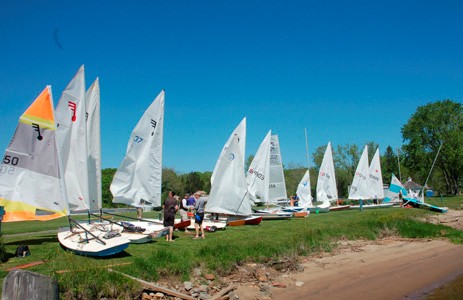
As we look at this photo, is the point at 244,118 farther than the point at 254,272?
Yes

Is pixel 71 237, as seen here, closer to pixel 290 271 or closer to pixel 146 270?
pixel 146 270

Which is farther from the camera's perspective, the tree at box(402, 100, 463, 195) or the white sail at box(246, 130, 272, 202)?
the tree at box(402, 100, 463, 195)

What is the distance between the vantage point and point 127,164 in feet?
51.8

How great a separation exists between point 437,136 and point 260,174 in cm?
3582

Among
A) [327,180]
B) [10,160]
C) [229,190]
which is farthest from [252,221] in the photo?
[327,180]

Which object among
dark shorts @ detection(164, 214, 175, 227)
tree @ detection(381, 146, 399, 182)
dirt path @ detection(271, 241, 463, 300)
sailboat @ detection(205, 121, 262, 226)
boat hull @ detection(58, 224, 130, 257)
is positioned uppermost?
tree @ detection(381, 146, 399, 182)

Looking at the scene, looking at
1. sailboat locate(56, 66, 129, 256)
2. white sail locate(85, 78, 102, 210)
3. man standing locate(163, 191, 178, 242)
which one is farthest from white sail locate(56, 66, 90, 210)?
man standing locate(163, 191, 178, 242)

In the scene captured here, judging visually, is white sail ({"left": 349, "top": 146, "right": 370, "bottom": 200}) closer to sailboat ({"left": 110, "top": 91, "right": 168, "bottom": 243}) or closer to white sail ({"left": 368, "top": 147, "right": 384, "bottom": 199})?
white sail ({"left": 368, "top": 147, "right": 384, "bottom": 199})

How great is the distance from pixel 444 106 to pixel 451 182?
525 inches

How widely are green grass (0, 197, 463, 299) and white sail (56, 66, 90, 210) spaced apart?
5.72ft

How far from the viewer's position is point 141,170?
15.7 meters

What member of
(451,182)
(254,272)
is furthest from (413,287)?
(451,182)

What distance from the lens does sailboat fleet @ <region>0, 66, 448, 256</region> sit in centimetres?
1133

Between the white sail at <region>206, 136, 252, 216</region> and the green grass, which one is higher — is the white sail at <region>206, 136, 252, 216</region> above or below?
above
